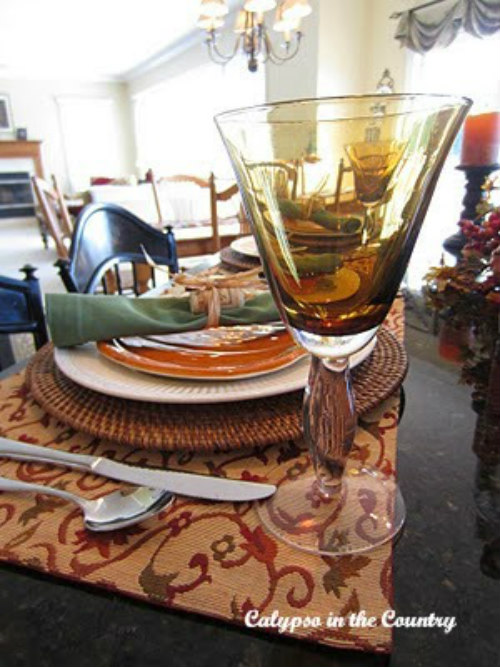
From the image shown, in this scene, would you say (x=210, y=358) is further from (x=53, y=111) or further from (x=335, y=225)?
(x=53, y=111)

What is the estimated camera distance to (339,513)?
32cm

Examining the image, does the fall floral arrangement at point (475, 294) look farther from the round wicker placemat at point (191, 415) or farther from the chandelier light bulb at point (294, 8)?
the chandelier light bulb at point (294, 8)

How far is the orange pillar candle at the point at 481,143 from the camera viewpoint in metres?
1.03

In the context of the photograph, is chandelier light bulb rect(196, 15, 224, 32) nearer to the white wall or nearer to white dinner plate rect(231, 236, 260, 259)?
white dinner plate rect(231, 236, 260, 259)

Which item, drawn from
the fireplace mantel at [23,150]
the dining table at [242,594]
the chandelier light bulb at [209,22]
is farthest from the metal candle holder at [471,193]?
the fireplace mantel at [23,150]

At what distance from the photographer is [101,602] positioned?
0.85ft

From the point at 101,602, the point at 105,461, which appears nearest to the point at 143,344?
the point at 105,461

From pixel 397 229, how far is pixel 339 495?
7.2 inches

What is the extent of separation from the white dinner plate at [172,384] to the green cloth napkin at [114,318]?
3 cm

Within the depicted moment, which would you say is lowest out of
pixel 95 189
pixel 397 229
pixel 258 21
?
pixel 95 189

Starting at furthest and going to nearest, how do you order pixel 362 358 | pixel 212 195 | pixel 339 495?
pixel 212 195
pixel 362 358
pixel 339 495

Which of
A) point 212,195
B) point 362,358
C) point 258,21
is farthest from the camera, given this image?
point 258,21

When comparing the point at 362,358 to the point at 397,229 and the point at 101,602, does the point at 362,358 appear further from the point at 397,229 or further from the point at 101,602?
the point at 101,602

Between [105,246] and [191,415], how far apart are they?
0.83 metres
